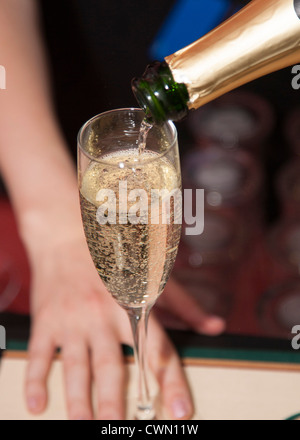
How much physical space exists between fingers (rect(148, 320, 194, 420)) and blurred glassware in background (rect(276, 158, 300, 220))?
0.51m

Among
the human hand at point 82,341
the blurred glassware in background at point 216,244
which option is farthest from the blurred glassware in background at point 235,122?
the human hand at point 82,341

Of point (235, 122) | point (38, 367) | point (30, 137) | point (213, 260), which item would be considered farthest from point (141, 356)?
point (235, 122)

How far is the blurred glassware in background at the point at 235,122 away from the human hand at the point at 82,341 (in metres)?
0.48

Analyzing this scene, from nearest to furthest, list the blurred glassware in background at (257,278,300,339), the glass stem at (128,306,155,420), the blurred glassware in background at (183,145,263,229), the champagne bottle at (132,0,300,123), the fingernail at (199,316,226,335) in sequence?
the champagne bottle at (132,0,300,123) → the glass stem at (128,306,155,420) → the fingernail at (199,316,226,335) → the blurred glassware in background at (257,278,300,339) → the blurred glassware in background at (183,145,263,229)

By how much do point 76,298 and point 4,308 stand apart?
0.72 feet

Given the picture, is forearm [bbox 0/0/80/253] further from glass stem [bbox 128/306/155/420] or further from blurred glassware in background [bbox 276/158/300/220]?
blurred glassware in background [bbox 276/158/300/220]

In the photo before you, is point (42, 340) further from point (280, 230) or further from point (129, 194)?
point (280, 230)

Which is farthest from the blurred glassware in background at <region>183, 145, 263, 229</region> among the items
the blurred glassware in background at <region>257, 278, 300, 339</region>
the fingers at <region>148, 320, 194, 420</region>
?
the fingers at <region>148, 320, 194, 420</region>

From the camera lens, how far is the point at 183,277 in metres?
1.24

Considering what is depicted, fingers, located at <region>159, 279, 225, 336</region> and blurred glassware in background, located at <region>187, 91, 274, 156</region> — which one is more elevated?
blurred glassware in background, located at <region>187, 91, 274, 156</region>

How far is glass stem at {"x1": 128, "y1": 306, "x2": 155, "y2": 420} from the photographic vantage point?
822mm

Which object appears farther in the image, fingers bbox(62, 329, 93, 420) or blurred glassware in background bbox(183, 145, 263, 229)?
blurred glassware in background bbox(183, 145, 263, 229)

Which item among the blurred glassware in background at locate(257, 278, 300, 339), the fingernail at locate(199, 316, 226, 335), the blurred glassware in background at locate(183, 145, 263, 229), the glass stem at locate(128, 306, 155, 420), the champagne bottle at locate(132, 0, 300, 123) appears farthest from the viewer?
the blurred glassware in background at locate(183, 145, 263, 229)
